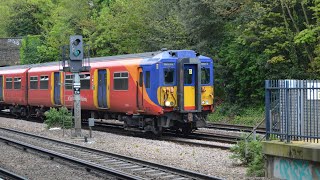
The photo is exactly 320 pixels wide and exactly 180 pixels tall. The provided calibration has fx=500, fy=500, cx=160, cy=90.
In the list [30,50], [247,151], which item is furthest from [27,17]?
[247,151]

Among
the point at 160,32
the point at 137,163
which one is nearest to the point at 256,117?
the point at 160,32

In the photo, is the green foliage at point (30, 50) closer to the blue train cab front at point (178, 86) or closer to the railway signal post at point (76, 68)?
the railway signal post at point (76, 68)

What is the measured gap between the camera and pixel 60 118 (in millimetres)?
23547

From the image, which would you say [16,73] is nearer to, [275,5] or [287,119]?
[275,5]

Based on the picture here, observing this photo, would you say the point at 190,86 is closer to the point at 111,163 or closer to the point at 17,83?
the point at 111,163

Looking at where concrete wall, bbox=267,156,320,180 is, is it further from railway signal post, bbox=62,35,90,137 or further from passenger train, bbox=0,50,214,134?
railway signal post, bbox=62,35,90,137

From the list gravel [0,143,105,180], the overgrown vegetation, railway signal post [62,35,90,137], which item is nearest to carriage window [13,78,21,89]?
railway signal post [62,35,90,137]

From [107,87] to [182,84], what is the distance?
4.15m

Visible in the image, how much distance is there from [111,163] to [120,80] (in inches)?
313

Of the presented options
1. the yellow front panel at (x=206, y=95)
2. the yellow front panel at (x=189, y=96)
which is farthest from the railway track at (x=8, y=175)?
the yellow front panel at (x=206, y=95)

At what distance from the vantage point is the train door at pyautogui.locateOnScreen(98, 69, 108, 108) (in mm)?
22031

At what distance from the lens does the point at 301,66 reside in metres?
26.3

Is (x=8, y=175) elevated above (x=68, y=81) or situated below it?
below

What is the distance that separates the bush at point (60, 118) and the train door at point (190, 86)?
258 inches
